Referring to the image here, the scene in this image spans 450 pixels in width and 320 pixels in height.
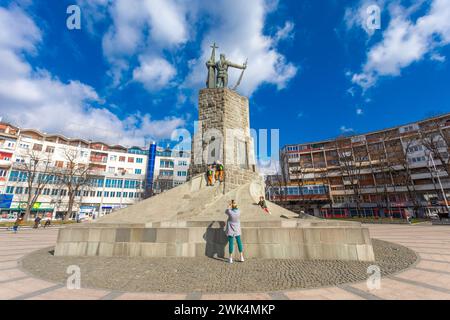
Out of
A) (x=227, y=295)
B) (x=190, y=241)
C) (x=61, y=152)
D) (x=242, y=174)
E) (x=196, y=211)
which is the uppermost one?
(x=61, y=152)

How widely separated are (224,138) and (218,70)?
6528mm

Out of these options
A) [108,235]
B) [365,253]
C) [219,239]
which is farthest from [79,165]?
[365,253]

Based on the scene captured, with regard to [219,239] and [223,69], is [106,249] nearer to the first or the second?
[219,239]

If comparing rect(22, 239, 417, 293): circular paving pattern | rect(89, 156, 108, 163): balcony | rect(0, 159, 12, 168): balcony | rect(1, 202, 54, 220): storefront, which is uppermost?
rect(89, 156, 108, 163): balcony

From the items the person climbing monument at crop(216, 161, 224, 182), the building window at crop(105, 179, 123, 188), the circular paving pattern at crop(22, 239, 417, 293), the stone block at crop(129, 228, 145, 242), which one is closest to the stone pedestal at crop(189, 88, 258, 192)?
the person climbing monument at crop(216, 161, 224, 182)

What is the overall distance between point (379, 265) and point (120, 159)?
61384 millimetres

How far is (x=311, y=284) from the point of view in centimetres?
448

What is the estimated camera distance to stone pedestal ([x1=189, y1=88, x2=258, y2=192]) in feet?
48.4

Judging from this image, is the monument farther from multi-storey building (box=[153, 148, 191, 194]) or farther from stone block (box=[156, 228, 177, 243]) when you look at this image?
multi-storey building (box=[153, 148, 191, 194])

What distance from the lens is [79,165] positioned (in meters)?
47.6

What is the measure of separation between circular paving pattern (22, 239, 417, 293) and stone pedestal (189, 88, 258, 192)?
8.02 metres

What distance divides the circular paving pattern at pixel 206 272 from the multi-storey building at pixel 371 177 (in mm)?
35483
